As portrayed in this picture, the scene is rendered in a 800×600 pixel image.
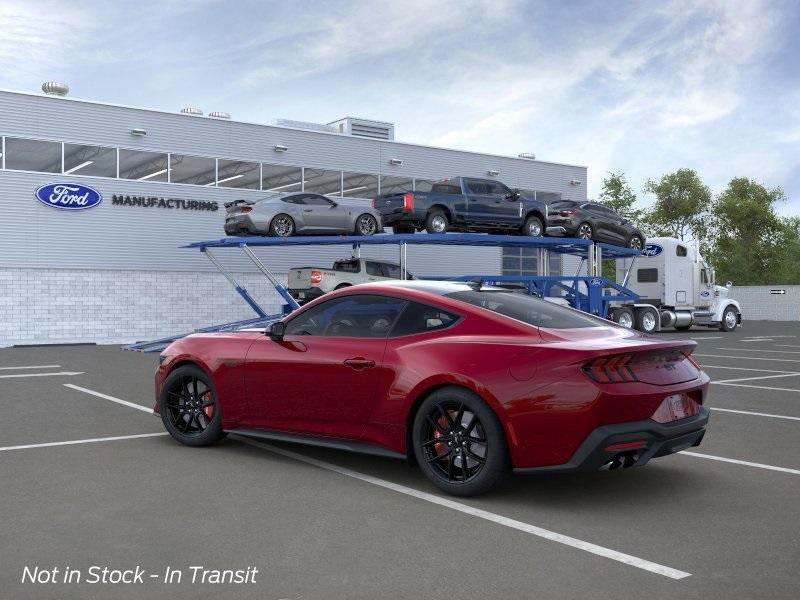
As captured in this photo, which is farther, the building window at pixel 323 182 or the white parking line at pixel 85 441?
the building window at pixel 323 182

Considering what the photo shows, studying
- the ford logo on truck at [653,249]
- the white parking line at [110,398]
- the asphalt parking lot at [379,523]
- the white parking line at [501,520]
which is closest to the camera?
the asphalt parking lot at [379,523]

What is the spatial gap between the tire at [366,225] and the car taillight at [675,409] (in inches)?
740

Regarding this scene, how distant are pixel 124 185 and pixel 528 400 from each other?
80.6ft

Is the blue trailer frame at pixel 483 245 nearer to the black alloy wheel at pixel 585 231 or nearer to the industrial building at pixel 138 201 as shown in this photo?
the black alloy wheel at pixel 585 231

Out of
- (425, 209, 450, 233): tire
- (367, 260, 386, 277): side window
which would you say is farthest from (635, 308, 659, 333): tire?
(367, 260, 386, 277): side window

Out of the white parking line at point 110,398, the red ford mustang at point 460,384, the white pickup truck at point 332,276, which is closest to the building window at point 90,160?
the white pickup truck at point 332,276

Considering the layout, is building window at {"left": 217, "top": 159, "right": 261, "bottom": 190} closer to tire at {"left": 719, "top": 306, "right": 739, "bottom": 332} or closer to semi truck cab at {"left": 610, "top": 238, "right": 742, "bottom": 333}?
semi truck cab at {"left": 610, "top": 238, "right": 742, "bottom": 333}

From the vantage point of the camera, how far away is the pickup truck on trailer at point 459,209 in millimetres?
22672

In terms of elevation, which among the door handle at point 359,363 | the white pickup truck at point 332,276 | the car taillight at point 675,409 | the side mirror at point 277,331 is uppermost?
the white pickup truck at point 332,276

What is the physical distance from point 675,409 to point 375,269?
18.6 metres

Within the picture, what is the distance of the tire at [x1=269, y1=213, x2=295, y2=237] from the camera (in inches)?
917

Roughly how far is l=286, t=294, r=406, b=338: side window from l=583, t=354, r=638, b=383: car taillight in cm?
154

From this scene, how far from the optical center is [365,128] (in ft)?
111

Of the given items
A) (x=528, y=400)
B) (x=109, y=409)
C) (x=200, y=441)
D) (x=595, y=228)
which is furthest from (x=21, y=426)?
(x=595, y=228)
